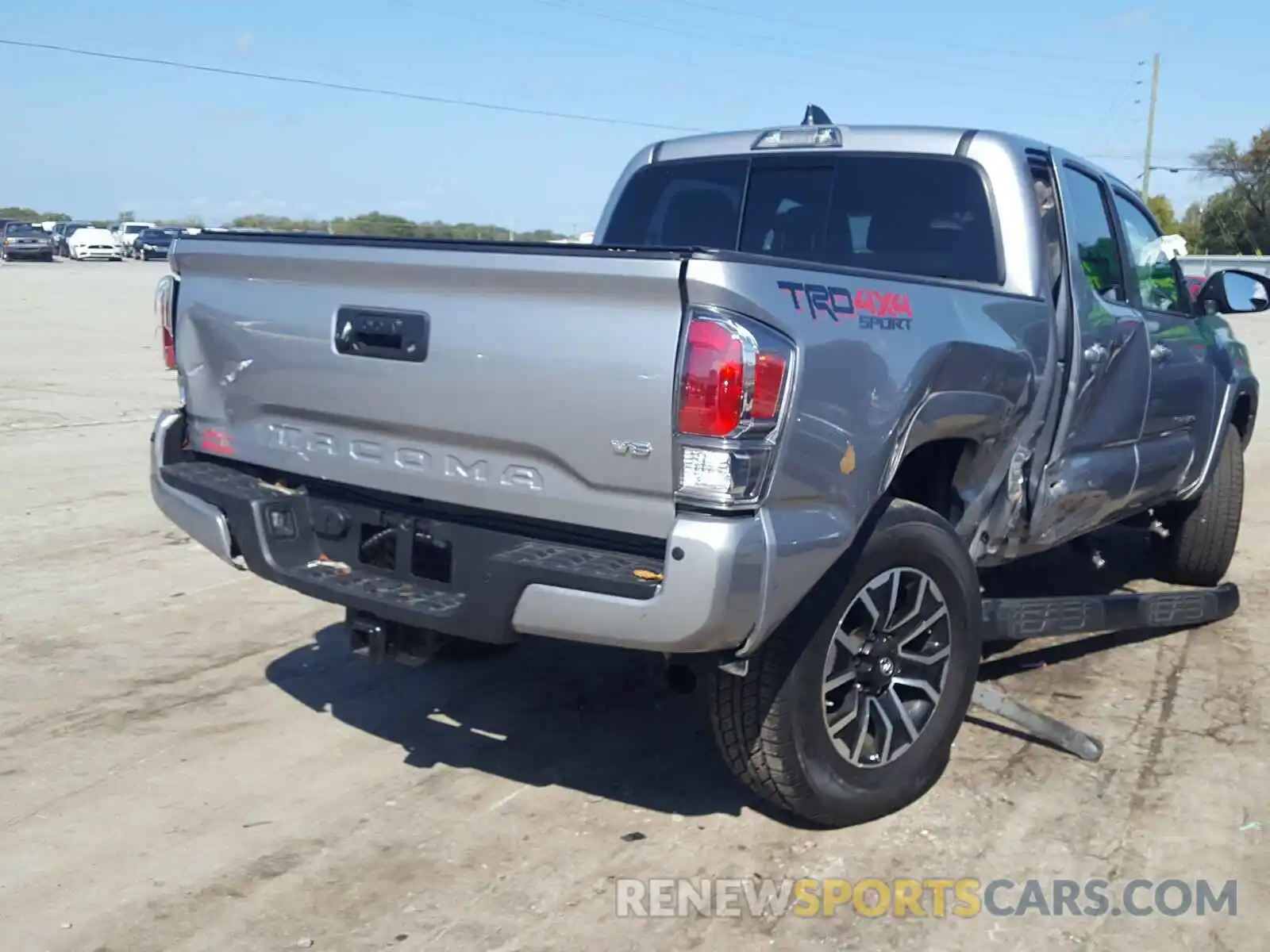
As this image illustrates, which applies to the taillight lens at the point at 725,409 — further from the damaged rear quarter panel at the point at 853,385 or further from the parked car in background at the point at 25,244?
the parked car in background at the point at 25,244

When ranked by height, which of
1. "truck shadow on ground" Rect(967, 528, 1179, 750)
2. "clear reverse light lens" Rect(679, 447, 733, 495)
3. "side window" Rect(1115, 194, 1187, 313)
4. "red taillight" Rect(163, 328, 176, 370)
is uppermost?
"side window" Rect(1115, 194, 1187, 313)

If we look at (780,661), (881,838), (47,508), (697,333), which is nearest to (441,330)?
(697,333)

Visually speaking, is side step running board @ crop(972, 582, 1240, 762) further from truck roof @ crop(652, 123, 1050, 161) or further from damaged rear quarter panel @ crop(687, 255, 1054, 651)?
truck roof @ crop(652, 123, 1050, 161)

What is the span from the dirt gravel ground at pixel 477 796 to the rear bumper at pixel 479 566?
703mm

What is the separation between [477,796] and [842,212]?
97.6 inches

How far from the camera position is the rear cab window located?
4680mm

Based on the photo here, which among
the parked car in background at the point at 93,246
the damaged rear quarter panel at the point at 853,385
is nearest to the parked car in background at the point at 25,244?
the parked car in background at the point at 93,246

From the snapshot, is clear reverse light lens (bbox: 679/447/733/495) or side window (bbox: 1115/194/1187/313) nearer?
clear reverse light lens (bbox: 679/447/733/495)

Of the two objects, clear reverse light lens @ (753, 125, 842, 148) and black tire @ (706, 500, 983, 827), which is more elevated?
clear reverse light lens @ (753, 125, 842, 148)

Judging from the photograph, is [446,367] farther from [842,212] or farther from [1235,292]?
[1235,292]

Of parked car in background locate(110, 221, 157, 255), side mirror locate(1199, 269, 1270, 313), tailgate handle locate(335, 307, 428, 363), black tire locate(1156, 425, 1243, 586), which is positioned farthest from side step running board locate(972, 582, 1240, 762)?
parked car in background locate(110, 221, 157, 255)

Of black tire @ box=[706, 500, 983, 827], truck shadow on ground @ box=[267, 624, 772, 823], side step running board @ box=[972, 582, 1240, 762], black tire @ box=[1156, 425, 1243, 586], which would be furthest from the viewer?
black tire @ box=[1156, 425, 1243, 586]

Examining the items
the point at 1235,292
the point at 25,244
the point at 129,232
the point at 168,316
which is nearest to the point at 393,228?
the point at 168,316

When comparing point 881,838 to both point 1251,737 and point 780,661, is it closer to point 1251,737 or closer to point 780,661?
point 780,661
